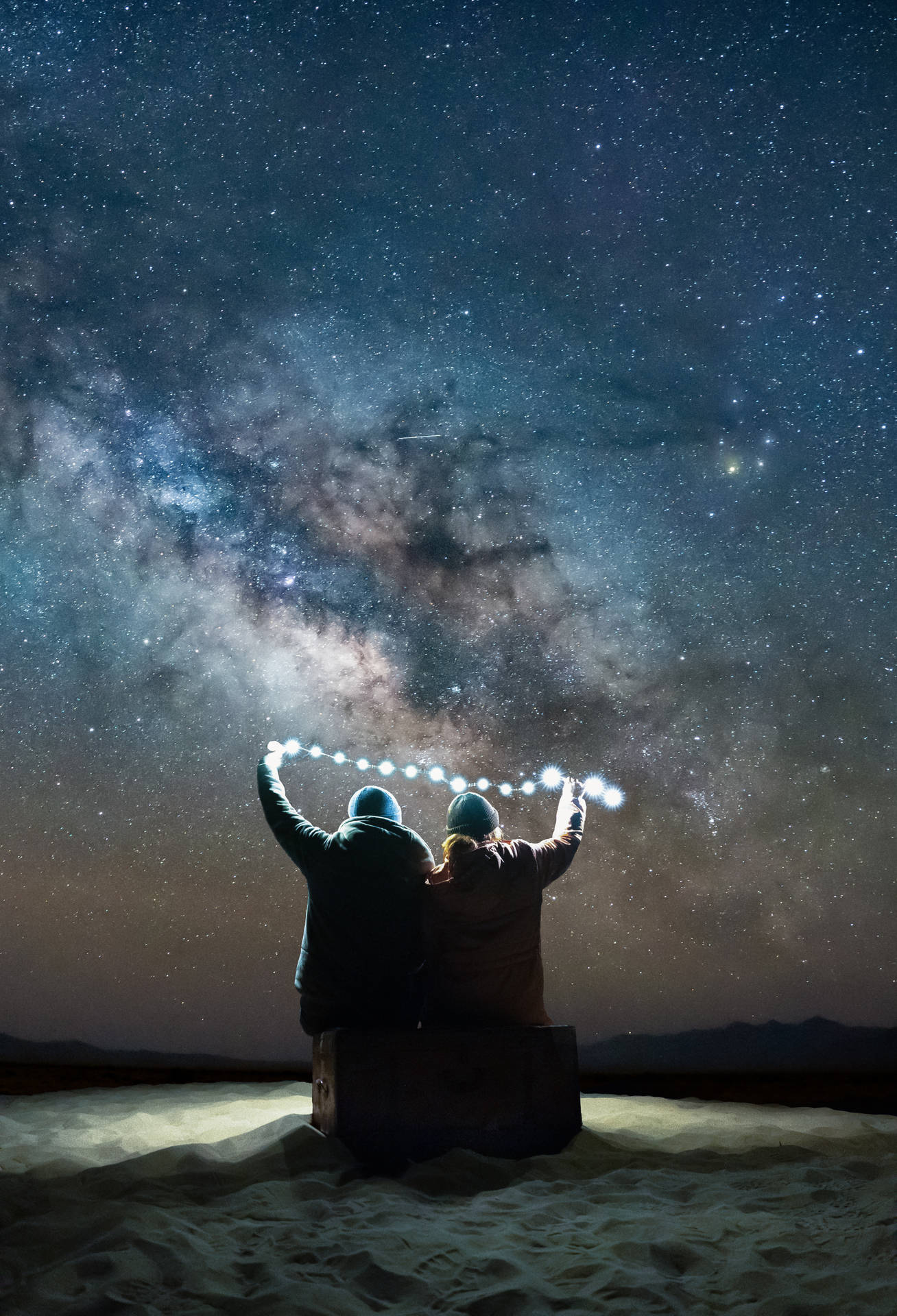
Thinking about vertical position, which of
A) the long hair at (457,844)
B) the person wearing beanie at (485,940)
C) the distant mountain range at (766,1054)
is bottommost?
the distant mountain range at (766,1054)

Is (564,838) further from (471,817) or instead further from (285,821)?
(285,821)

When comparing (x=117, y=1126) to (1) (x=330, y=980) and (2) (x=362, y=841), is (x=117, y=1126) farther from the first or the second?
(2) (x=362, y=841)

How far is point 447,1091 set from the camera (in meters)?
4.04

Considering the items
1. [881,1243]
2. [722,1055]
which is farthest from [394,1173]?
[722,1055]

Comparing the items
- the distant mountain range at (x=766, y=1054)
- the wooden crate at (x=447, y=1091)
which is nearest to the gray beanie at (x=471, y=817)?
the wooden crate at (x=447, y=1091)

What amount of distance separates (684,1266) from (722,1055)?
11.7m

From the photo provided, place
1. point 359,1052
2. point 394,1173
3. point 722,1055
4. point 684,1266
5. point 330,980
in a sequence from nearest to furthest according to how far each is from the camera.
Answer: point 684,1266, point 394,1173, point 359,1052, point 330,980, point 722,1055

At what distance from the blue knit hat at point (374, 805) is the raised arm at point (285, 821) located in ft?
0.76

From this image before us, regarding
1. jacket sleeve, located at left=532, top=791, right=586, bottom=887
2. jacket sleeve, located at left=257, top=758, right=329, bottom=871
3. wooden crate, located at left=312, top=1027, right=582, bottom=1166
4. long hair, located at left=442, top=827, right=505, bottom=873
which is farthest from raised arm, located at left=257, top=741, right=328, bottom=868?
jacket sleeve, located at left=532, top=791, right=586, bottom=887

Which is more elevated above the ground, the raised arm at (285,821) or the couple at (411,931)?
the raised arm at (285,821)

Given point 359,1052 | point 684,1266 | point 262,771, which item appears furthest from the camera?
point 262,771

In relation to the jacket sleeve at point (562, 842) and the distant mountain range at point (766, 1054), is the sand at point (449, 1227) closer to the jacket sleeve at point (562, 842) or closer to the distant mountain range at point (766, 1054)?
the jacket sleeve at point (562, 842)

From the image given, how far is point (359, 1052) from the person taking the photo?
3.99 metres

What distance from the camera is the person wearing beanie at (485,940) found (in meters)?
4.39
